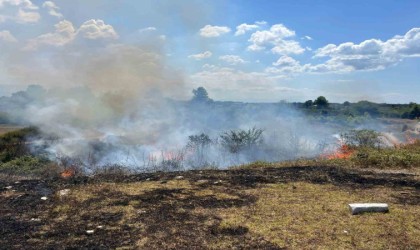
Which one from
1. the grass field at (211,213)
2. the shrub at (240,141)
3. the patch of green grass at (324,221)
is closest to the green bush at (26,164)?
the grass field at (211,213)

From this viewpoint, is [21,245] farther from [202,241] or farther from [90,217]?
[202,241]

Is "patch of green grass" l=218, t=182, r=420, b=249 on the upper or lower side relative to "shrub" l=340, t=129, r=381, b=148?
lower

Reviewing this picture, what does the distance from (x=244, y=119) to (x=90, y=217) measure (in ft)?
71.9

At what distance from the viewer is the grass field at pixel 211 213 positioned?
514 cm

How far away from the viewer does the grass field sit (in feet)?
16.9

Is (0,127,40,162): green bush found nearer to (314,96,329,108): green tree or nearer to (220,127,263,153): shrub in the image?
(220,127,263,153): shrub

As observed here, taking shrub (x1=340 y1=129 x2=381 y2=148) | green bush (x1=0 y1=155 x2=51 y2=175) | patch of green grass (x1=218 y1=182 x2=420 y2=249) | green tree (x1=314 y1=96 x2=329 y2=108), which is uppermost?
green tree (x1=314 y1=96 x2=329 y2=108)

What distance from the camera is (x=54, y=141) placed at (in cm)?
1897

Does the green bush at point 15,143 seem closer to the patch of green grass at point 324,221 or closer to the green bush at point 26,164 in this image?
the green bush at point 26,164

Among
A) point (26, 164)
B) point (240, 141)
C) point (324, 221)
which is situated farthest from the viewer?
point (240, 141)

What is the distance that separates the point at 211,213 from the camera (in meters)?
6.34

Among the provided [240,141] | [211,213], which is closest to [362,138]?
[240,141]

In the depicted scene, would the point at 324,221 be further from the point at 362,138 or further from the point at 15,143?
the point at 15,143

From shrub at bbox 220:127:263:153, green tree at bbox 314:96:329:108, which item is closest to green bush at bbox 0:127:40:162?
shrub at bbox 220:127:263:153
